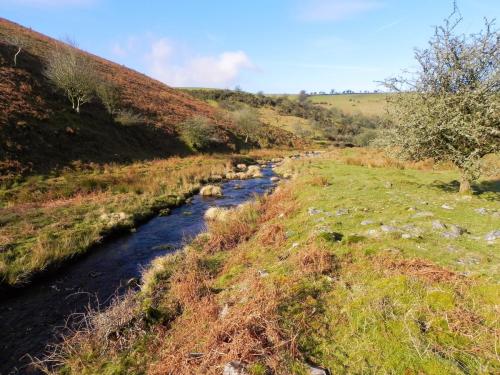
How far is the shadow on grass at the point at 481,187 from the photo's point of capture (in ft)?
50.0

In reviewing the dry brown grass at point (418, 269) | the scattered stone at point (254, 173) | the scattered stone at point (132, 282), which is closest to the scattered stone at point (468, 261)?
the dry brown grass at point (418, 269)

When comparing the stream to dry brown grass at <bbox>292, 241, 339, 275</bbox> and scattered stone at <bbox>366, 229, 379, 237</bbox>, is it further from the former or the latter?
scattered stone at <bbox>366, 229, 379, 237</bbox>

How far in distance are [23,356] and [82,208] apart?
43.6 feet

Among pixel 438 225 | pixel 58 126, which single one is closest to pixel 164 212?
pixel 438 225

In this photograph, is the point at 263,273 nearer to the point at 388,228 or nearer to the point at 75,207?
the point at 388,228

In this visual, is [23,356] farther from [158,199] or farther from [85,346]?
[158,199]

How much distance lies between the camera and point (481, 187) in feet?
56.7

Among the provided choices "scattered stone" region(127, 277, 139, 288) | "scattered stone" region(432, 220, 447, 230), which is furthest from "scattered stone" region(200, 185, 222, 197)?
"scattered stone" region(432, 220, 447, 230)

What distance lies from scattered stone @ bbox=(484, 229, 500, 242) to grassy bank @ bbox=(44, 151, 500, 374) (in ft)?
0.39

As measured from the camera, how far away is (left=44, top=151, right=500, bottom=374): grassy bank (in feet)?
18.4

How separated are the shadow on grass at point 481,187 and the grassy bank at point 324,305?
2.96 meters

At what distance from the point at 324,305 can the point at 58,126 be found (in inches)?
1449

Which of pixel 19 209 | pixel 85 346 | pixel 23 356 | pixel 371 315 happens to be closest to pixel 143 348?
pixel 85 346

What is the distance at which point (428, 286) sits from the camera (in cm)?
695
